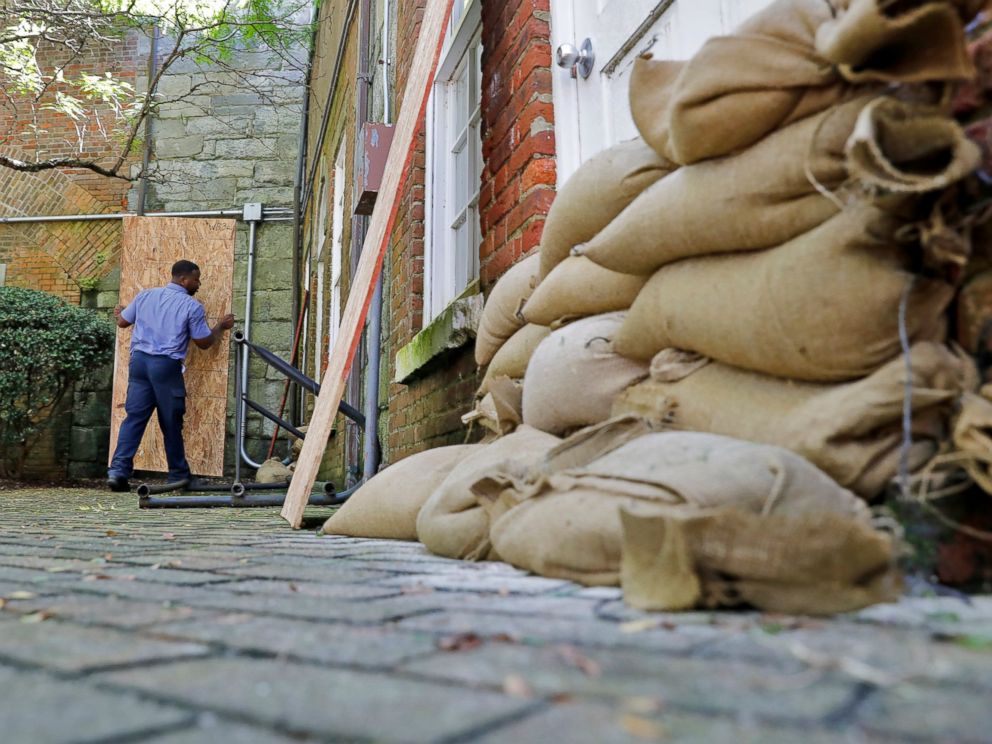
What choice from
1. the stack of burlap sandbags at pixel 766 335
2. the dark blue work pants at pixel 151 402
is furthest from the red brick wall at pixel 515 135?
the dark blue work pants at pixel 151 402

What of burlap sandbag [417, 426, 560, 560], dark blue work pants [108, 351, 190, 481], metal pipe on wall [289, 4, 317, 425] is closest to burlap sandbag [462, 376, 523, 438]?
burlap sandbag [417, 426, 560, 560]

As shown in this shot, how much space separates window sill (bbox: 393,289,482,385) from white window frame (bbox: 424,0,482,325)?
254 millimetres

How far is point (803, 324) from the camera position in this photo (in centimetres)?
124

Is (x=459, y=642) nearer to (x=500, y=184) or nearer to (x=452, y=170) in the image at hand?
Answer: (x=500, y=184)

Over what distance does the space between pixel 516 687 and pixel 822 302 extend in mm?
827

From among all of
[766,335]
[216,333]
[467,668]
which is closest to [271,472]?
[216,333]

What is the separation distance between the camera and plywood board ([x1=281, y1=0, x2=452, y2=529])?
318 cm

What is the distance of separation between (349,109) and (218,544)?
5.88 meters

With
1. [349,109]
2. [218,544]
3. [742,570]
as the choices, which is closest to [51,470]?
[349,109]

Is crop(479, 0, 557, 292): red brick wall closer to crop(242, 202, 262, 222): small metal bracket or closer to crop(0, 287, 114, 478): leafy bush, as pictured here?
crop(0, 287, 114, 478): leafy bush

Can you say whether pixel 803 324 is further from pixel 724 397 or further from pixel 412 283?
pixel 412 283

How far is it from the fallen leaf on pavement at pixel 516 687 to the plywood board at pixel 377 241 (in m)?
2.54

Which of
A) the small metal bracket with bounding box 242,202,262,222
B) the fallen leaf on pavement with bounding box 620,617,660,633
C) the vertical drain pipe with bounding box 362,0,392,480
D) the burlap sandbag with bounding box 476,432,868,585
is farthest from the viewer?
the small metal bracket with bounding box 242,202,262,222

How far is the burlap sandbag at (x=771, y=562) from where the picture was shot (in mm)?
886
